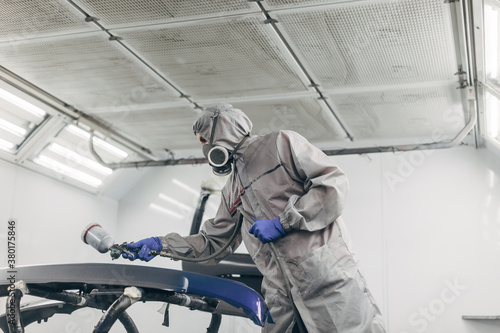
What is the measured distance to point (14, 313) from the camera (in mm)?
1827

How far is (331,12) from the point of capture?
344 cm

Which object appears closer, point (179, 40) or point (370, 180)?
point (179, 40)

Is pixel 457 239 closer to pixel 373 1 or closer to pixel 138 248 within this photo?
pixel 373 1

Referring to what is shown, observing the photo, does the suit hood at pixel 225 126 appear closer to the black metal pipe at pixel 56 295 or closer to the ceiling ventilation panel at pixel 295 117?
the black metal pipe at pixel 56 295

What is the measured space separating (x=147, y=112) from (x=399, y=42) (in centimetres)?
225

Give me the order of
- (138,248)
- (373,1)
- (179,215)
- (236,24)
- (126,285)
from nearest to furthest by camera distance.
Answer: (126,285) → (138,248) → (373,1) → (236,24) → (179,215)

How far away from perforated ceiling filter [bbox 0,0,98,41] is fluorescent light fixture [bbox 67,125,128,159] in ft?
4.90

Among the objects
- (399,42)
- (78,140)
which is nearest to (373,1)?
(399,42)

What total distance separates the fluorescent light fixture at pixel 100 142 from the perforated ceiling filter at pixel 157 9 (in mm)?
1888

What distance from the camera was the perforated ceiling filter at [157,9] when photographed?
340 cm

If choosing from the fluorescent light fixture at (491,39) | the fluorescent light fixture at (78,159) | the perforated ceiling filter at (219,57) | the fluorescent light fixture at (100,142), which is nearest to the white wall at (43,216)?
the fluorescent light fixture at (78,159)

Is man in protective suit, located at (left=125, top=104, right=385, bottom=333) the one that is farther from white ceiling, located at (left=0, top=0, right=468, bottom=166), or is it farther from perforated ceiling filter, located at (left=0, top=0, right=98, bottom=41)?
perforated ceiling filter, located at (left=0, top=0, right=98, bottom=41)

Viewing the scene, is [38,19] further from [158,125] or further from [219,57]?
[158,125]

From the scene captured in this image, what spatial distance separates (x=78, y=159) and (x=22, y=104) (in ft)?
3.08
